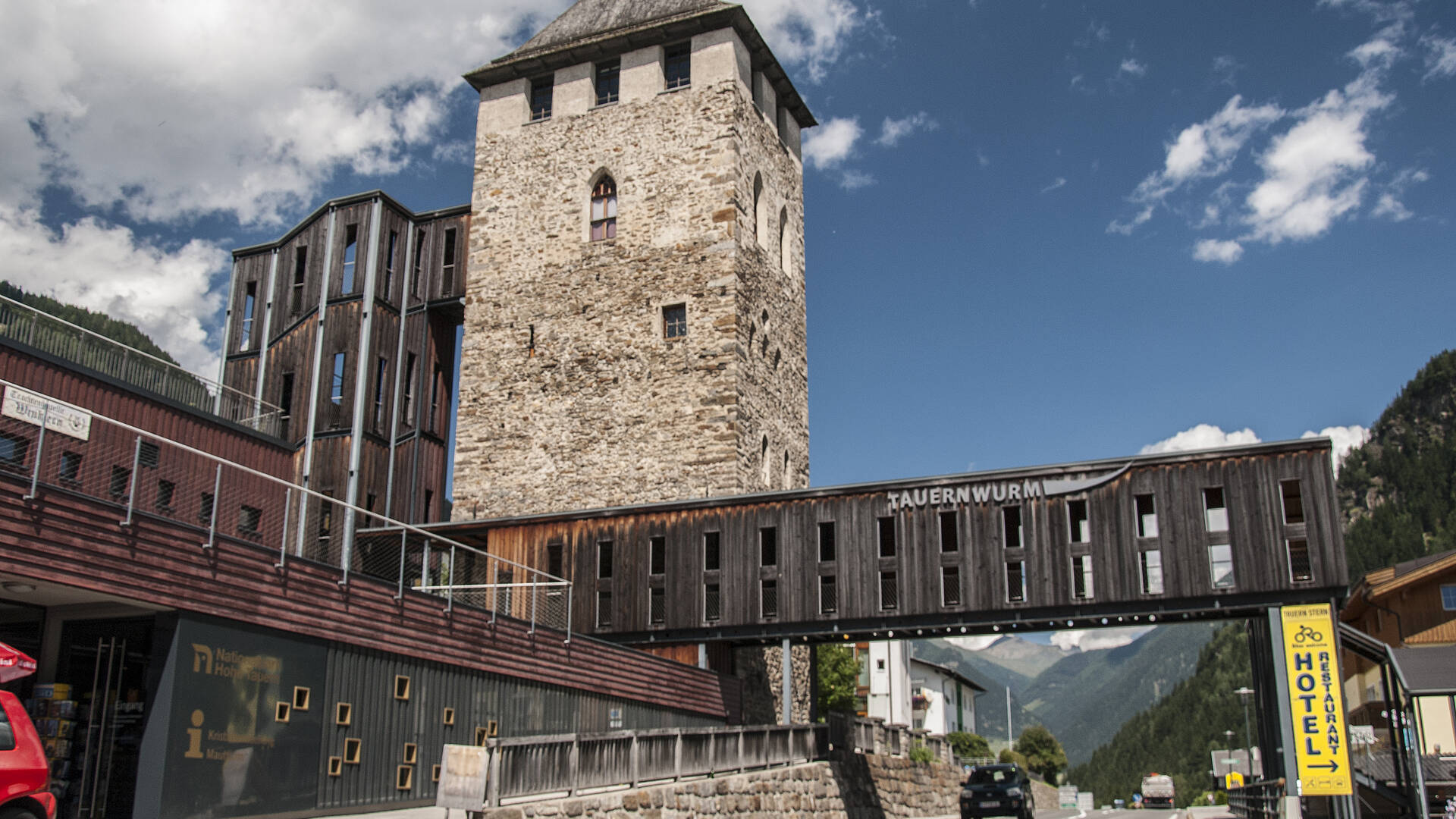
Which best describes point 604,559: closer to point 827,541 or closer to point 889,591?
point 827,541

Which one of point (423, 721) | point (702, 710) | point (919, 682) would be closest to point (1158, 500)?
point (702, 710)

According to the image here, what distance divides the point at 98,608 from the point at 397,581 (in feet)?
15.0

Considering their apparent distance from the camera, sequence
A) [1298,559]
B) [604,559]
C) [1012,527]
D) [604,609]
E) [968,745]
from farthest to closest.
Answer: [968,745] < [604,559] < [604,609] < [1012,527] < [1298,559]

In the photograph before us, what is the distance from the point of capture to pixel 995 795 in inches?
1009

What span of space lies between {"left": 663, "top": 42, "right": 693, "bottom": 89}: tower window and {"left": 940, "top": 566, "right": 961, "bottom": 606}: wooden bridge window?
17.3 metres

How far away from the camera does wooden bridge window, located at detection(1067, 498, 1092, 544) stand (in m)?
25.0

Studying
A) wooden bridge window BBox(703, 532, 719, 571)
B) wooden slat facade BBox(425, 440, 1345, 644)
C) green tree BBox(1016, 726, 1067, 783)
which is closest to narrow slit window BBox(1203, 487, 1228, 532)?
wooden slat facade BBox(425, 440, 1345, 644)

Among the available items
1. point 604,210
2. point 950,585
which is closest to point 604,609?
point 950,585

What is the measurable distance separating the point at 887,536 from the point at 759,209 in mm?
13178

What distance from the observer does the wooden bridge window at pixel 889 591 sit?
2623cm

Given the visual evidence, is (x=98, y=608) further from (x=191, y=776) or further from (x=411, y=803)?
(x=411, y=803)

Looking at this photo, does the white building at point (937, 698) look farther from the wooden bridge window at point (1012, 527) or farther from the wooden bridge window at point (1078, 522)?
the wooden bridge window at point (1078, 522)

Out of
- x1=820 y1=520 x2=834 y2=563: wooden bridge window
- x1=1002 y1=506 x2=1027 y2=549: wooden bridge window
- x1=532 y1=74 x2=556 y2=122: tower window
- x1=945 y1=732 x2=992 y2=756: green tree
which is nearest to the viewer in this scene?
x1=1002 y1=506 x2=1027 y2=549: wooden bridge window

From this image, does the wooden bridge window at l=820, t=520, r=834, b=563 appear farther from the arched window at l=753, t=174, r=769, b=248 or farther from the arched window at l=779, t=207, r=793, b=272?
the arched window at l=779, t=207, r=793, b=272
